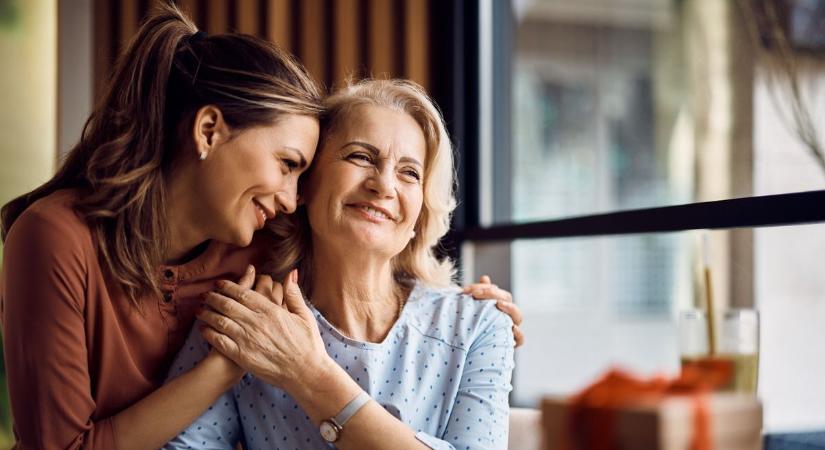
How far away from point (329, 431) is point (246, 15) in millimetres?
2317

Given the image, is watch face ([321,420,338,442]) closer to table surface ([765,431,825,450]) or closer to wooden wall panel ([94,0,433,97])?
table surface ([765,431,825,450])

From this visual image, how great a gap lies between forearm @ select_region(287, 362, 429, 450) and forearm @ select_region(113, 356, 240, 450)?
0.16m

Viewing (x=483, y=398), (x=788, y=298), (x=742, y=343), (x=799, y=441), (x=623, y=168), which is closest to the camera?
(x=742, y=343)

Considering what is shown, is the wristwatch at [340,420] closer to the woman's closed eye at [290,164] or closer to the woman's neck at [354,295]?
the woman's neck at [354,295]

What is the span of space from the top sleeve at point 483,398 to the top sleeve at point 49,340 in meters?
0.64

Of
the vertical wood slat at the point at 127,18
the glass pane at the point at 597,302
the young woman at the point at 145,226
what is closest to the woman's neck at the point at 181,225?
the young woman at the point at 145,226

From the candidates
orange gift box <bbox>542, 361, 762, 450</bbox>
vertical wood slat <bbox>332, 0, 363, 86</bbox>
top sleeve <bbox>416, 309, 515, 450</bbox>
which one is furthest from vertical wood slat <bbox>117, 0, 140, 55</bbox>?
orange gift box <bbox>542, 361, 762, 450</bbox>

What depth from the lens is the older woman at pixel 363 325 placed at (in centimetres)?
162

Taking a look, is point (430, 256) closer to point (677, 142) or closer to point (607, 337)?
point (677, 142)

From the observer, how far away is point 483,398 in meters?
1.71

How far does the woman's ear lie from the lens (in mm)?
1727

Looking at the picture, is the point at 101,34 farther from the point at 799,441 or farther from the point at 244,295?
the point at 799,441

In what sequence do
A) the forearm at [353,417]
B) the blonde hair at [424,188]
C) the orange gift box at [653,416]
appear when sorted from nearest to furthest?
the orange gift box at [653,416] < the forearm at [353,417] < the blonde hair at [424,188]

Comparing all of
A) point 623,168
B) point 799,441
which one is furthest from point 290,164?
point 623,168
